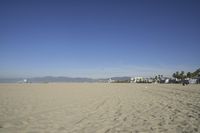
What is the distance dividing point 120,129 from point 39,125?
2.84 meters

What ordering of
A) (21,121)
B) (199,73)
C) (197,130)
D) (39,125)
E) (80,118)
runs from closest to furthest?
(197,130) < (39,125) < (21,121) < (80,118) < (199,73)

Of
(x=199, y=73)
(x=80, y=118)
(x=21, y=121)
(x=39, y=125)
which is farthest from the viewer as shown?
(x=199, y=73)

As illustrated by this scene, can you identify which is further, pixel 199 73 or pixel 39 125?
pixel 199 73

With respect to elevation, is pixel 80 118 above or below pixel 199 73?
below

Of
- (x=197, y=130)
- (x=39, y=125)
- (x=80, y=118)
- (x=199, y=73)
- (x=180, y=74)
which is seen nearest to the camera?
(x=197, y=130)

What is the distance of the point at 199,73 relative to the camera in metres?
120

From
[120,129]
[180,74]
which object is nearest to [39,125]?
[120,129]

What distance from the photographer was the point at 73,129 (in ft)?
26.5

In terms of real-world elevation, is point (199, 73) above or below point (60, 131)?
above

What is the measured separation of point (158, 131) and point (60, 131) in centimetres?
307

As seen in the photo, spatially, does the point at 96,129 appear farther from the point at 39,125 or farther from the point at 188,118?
the point at 188,118

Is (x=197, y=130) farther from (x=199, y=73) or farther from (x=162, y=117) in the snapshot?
(x=199, y=73)

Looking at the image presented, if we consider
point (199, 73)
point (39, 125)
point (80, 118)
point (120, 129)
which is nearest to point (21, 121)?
point (39, 125)

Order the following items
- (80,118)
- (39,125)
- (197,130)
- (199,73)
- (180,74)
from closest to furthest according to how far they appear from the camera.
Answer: (197,130), (39,125), (80,118), (199,73), (180,74)
